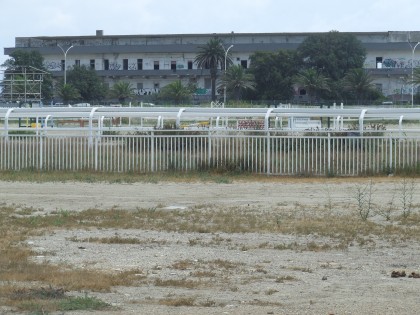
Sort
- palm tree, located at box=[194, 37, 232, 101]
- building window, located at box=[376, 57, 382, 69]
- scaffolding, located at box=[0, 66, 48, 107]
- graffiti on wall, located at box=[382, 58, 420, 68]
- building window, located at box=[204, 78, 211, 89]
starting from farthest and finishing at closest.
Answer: building window, located at box=[204, 78, 211, 89], building window, located at box=[376, 57, 382, 69], graffiti on wall, located at box=[382, 58, 420, 68], palm tree, located at box=[194, 37, 232, 101], scaffolding, located at box=[0, 66, 48, 107]

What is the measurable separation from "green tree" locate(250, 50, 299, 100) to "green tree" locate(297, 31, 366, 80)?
5.49ft

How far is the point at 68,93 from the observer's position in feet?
260

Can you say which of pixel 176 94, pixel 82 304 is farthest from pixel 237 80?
pixel 82 304

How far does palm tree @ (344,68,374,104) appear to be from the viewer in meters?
78.9

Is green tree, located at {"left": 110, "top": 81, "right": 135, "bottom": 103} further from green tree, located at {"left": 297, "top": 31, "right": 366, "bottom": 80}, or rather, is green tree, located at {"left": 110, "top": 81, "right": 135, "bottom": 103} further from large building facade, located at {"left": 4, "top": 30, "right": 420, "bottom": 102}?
green tree, located at {"left": 297, "top": 31, "right": 366, "bottom": 80}

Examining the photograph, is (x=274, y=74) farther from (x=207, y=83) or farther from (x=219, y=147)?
(x=219, y=147)

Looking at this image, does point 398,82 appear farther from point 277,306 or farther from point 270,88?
point 277,306

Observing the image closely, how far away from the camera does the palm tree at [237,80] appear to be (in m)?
80.9

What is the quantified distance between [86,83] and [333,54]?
75.0ft

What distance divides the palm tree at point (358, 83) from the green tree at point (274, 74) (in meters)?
5.79

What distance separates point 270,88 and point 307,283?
73.8 meters

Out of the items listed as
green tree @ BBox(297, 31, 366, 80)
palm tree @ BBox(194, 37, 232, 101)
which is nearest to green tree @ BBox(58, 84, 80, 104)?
palm tree @ BBox(194, 37, 232, 101)

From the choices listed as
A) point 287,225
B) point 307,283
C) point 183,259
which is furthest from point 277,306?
point 287,225

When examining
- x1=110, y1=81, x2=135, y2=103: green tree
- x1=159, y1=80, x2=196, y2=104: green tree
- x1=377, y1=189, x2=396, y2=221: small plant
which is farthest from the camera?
x1=110, y1=81, x2=135, y2=103: green tree
